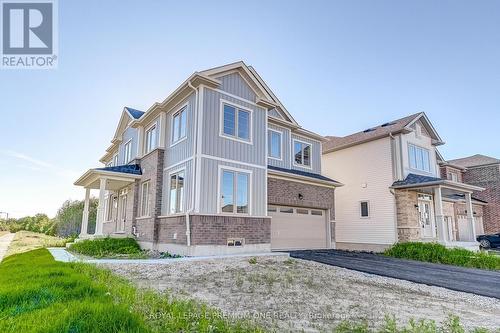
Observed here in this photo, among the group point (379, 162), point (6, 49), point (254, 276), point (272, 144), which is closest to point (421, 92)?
point (379, 162)

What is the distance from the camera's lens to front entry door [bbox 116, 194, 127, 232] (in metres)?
15.4

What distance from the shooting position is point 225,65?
38.6ft

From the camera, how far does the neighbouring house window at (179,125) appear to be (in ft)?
38.5

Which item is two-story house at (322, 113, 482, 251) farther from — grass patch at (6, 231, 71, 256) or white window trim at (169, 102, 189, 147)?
grass patch at (6, 231, 71, 256)

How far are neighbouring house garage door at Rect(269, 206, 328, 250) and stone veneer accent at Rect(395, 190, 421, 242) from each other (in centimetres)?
393

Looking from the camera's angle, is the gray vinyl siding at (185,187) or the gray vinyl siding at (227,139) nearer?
the gray vinyl siding at (185,187)

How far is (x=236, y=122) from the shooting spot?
11883 mm

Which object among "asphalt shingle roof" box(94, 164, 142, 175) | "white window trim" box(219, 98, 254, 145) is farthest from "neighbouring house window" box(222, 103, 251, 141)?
"asphalt shingle roof" box(94, 164, 142, 175)

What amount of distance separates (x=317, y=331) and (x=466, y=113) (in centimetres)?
1940

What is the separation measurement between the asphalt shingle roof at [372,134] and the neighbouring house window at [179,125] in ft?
30.0

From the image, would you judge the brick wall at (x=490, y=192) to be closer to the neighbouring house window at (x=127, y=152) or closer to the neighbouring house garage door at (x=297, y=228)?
the neighbouring house garage door at (x=297, y=228)

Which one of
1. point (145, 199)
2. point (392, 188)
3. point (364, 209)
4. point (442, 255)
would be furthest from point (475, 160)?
point (145, 199)

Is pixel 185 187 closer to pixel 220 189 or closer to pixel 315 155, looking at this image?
pixel 220 189

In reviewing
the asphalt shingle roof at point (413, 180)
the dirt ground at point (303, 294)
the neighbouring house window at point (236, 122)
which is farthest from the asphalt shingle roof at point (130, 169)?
the asphalt shingle roof at point (413, 180)
